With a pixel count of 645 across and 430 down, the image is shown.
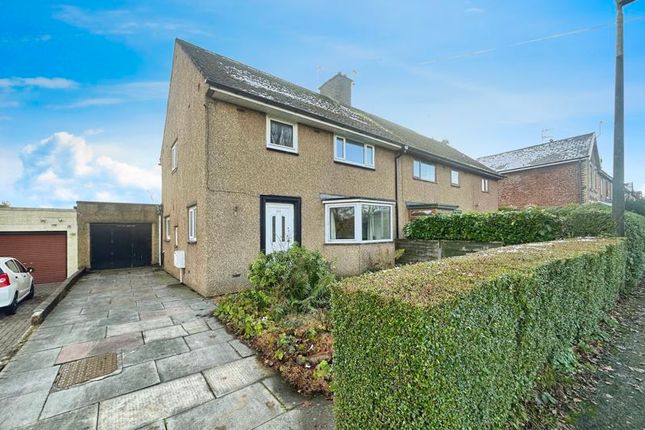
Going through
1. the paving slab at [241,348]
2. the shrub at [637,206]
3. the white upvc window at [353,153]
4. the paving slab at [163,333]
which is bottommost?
the paving slab at [163,333]

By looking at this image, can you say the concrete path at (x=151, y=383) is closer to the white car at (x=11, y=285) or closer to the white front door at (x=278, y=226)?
the white car at (x=11, y=285)

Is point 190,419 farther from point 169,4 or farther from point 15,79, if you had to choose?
point 15,79

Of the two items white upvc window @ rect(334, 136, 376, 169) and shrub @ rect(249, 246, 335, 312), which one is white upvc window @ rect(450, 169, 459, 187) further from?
shrub @ rect(249, 246, 335, 312)

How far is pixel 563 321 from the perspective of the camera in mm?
3459

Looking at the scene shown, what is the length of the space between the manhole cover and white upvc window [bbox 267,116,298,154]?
636 centimetres

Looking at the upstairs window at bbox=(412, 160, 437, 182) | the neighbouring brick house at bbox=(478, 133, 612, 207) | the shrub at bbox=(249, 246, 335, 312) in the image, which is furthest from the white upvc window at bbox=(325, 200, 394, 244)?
the neighbouring brick house at bbox=(478, 133, 612, 207)

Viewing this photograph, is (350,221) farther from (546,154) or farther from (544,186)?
(546,154)

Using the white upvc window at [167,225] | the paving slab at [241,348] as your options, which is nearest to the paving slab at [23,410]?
the paving slab at [241,348]

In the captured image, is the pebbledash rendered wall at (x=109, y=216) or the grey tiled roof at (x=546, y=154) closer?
the pebbledash rendered wall at (x=109, y=216)

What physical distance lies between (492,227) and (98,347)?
11.7 m

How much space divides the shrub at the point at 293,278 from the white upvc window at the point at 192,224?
371cm

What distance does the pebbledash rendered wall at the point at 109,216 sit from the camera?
1289 cm

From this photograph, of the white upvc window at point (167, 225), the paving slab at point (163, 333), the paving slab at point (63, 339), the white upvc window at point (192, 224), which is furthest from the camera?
the white upvc window at point (167, 225)

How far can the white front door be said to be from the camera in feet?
27.5
